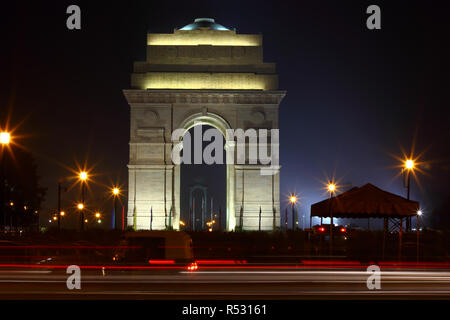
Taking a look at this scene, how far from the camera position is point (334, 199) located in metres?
26.3

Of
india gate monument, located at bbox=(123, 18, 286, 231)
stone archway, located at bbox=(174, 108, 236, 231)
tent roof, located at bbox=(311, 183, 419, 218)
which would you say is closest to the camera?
tent roof, located at bbox=(311, 183, 419, 218)

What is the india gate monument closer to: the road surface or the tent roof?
the tent roof

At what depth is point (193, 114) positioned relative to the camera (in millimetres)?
54469

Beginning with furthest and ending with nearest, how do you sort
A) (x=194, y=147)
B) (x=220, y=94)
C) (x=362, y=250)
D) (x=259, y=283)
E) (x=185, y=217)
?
(x=185, y=217), (x=194, y=147), (x=220, y=94), (x=362, y=250), (x=259, y=283)

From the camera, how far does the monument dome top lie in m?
57.2

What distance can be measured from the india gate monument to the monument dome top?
2440 millimetres

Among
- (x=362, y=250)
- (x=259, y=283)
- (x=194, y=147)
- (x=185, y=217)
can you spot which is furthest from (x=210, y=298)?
(x=185, y=217)

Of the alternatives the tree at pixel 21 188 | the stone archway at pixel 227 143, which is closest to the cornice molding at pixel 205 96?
the stone archway at pixel 227 143

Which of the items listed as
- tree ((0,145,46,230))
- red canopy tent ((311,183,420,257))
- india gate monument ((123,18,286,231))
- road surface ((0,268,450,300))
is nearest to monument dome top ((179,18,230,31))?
india gate monument ((123,18,286,231))

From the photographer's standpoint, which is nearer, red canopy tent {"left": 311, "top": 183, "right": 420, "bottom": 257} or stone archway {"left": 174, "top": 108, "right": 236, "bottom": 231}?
red canopy tent {"left": 311, "top": 183, "right": 420, "bottom": 257}

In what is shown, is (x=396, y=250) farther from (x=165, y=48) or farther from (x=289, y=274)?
(x=165, y=48)

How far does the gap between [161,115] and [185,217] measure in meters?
43.0

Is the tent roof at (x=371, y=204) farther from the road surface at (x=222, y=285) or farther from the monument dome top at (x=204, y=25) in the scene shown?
the monument dome top at (x=204, y=25)

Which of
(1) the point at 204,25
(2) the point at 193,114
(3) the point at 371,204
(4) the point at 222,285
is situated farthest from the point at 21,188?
(4) the point at 222,285
